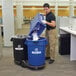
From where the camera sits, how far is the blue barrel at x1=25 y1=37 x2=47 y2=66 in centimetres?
409

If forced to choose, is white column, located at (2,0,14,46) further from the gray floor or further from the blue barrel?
the blue barrel

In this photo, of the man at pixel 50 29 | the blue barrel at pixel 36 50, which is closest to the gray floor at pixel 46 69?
the blue barrel at pixel 36 50

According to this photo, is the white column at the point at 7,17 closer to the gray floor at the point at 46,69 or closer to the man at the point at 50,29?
the gray floor at the point at 46,69

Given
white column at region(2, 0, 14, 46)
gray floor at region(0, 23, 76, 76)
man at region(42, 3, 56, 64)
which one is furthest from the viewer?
white column at region(2, 0, 14, 46)

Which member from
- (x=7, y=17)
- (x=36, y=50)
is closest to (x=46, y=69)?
(x=36, y=50)

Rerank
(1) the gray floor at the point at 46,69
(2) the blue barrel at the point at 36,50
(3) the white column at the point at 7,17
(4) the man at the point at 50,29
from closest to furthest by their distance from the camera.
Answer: (1) the gray floor at the point at 46,69 < (2) the blue barrel at the point at 36,50 < (4) the man at the point at 50,29 < (3) the white column at the point at 7,17

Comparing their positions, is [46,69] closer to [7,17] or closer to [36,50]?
[36,50]

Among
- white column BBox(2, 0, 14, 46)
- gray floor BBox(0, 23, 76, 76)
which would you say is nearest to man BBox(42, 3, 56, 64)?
gray floor BBox(0, 23, 76, 76)

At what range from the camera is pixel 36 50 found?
4.09 metres

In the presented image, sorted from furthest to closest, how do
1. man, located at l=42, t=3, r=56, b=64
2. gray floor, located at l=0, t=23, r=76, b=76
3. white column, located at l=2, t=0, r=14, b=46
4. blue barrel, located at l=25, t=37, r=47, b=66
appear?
white column, located at l=2, t=0, r=14, b=46 → man, located at l=42, t=3, r=56, b=64 → blue barrel, located at l=25, t=37, r=47, b=66 → gray floor, located at l=0, t=23, r=76, b=76

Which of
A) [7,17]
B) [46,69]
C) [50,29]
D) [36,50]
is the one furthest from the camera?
[7,17]

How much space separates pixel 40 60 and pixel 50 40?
26.7 inches

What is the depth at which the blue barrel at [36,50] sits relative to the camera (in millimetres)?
4086

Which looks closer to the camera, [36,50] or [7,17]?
[36,50]
